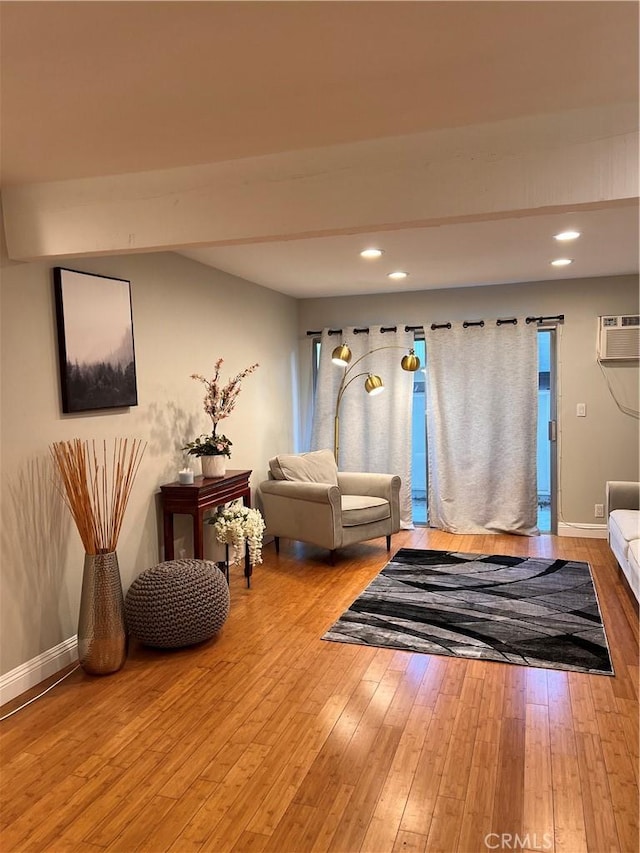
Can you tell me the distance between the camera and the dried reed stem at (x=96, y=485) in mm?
3016

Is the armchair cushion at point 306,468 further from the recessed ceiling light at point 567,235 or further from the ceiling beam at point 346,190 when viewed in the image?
the ceiling beam at point 346,190

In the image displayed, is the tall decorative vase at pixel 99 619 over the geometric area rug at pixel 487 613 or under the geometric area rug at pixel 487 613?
over

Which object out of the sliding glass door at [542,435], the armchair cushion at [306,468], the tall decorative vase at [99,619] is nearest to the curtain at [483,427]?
the sliding glass door at [542,435]

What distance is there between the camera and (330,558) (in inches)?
198

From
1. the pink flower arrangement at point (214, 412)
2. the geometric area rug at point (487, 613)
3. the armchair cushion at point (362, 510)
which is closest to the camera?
the geometric area rug at point (487, 613)

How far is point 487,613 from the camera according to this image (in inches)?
150

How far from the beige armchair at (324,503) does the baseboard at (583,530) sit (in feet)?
5.47

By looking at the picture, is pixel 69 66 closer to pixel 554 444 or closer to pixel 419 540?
pixel 419 540

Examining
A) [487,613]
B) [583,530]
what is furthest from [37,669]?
[583,530]

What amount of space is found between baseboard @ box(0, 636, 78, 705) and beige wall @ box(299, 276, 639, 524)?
4.29 meters

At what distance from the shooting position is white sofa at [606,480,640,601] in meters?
3.70

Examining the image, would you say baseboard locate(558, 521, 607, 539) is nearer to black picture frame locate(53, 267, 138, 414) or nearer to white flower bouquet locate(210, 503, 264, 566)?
white flower bouquet locate(210, 503, 264, 566)

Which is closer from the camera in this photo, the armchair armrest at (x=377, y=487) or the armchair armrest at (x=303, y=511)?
the armchair armrest at (x=303, y=511)

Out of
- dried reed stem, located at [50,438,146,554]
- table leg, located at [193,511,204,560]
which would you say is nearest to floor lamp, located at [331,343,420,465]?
table leg, located at [193,511,204,560]
